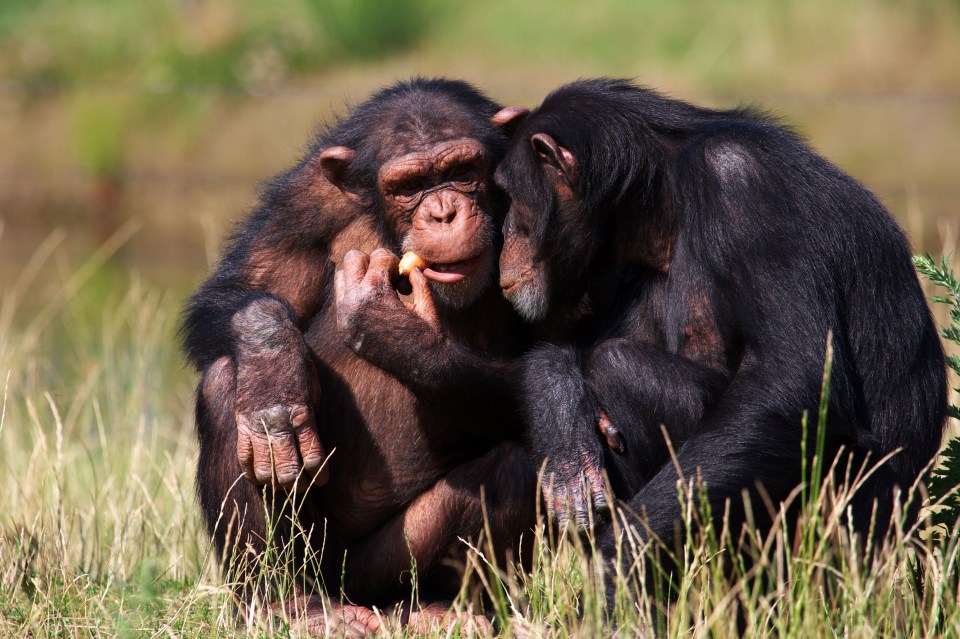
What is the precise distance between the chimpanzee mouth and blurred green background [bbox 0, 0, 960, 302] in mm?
8982

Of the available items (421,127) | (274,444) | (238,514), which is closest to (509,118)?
(421,127)

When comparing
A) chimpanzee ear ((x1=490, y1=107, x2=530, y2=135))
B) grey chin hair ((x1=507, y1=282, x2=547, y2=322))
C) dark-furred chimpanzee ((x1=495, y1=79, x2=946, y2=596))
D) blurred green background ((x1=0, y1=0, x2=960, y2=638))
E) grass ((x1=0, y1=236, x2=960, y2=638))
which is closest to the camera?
grass ((x1=0, y1=236, x2=960, y2=638))

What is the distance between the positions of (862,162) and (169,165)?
8.29 metres

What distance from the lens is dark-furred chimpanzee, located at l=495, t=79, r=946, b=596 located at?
3.92 metres

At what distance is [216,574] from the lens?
462cm

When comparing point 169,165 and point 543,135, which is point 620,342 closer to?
point 543,135

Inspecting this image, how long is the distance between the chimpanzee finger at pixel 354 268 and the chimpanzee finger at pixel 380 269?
24 mm

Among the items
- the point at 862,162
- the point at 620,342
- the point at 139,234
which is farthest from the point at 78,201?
the point at 620,342

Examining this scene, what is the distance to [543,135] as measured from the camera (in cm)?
437

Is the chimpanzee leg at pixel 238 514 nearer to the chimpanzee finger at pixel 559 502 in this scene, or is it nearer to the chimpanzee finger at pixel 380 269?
the chimpanzee finger at pixel 380 269

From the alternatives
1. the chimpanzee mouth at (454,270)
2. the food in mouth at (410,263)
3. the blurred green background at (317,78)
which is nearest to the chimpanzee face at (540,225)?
the chimpanzee mouth at (454,270)

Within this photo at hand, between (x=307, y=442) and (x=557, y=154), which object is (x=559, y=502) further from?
(x=557, y=154)

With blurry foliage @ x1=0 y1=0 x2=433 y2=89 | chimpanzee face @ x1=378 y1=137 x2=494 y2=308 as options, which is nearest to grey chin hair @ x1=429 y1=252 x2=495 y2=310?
chimpanzee face @ x1=378 y1=137 x2=494 y2=308

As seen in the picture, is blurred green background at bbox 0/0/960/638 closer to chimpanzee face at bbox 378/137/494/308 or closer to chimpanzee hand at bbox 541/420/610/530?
chimpanzee face at bbox 378/137/494/308
